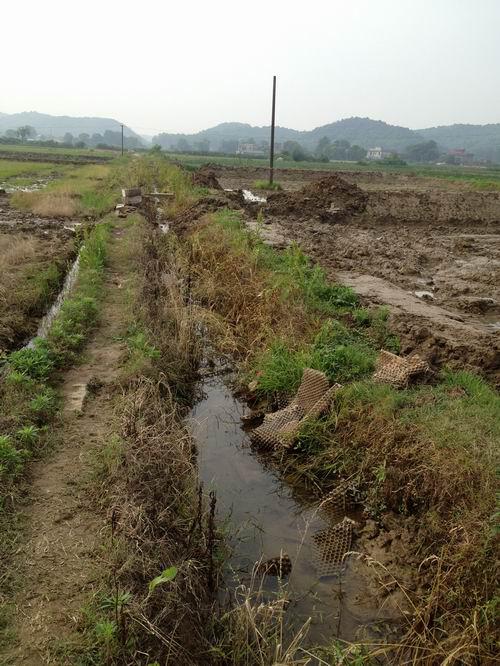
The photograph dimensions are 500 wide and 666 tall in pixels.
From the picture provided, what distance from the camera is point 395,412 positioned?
5012mm

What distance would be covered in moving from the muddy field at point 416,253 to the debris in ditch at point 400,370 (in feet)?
2.15

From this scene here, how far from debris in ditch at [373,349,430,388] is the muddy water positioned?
1.55 meters

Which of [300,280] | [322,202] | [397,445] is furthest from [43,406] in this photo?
[322,202]

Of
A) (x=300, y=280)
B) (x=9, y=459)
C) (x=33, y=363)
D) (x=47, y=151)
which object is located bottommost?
(x=9, y=459)

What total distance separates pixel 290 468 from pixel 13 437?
2.69 metres

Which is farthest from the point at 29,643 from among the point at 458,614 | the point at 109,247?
the point at 109,247

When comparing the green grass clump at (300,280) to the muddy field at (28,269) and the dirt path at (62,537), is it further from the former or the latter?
the muddy field at (28,269)

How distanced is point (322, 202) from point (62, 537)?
18.6 m

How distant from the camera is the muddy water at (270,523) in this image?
363 cm

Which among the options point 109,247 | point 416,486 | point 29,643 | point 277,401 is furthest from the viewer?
point 109,247

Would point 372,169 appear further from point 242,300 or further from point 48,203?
point 242,300

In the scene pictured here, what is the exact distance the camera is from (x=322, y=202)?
20453 mm

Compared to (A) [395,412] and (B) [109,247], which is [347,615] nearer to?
(A) [395,412]

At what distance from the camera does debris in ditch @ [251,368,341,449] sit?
5.36 meters
